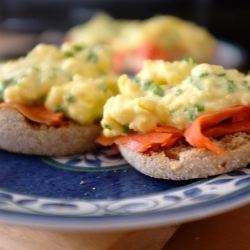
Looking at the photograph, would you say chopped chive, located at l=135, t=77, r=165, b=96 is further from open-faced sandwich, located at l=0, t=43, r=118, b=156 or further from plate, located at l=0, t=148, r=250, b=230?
plate, located at l=0, t=148, r=250, b=230

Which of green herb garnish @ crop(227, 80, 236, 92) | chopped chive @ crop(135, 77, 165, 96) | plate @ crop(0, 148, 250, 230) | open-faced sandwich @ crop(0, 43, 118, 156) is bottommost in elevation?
plate @ crop(0, 148, 250, 230)

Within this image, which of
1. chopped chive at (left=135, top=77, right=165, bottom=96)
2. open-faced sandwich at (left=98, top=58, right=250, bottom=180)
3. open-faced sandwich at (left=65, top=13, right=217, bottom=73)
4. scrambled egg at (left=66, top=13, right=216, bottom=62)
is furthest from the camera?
scrambled egg at (left=66, top=13, right=216, bottom=62)

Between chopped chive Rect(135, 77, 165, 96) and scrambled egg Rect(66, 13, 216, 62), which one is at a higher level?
scrambled egg Rect(66, 13, 216, 62)

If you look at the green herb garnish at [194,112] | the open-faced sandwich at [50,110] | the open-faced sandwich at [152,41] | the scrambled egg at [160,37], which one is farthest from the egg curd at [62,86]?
the scrambled egg at [160,37]

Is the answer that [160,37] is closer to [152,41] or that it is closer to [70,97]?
[152,41]

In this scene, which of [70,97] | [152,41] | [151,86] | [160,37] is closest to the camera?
[151,86]

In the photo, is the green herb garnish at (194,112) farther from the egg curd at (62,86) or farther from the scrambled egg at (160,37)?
the scrambled egg at (160,37)

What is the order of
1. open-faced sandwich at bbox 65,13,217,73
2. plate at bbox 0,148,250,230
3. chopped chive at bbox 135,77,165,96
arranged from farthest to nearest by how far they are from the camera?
1. open-faced sandwich at bbox 65,13,217,73
2. chopped chive at bbox 135,77,165,96
3. plate at bbox 0,148,250,230

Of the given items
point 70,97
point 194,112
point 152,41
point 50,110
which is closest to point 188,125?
point 194,112

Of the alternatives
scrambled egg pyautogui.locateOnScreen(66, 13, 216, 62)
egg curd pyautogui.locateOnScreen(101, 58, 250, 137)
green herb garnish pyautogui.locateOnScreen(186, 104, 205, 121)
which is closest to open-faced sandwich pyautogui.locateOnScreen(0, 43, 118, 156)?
egg curd pyautogui.locateOnScreen(101, 58, 250, 137)
